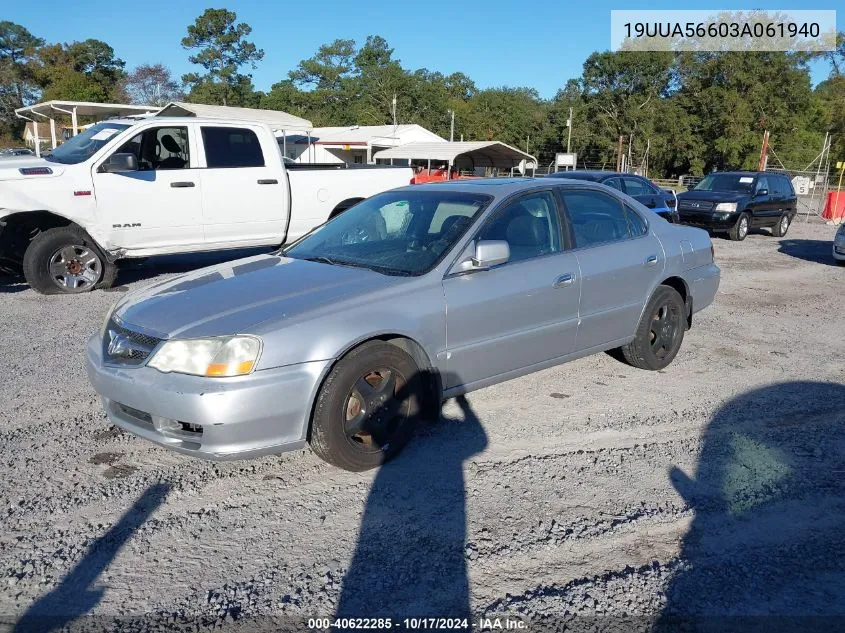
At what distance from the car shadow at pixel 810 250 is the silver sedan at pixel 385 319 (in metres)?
9.89

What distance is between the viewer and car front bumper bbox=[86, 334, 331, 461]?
10.9 feet

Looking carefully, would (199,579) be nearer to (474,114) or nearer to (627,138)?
(627,138)

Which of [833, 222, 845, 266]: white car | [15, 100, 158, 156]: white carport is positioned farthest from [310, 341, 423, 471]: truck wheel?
[15, 100, 158, 156]: white carport

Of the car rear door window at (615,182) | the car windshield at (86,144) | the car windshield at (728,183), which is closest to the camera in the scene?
the car windshield at (86,144)

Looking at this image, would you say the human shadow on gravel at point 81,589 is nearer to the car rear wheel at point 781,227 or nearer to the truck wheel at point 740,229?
the truck wheel at point 740,229

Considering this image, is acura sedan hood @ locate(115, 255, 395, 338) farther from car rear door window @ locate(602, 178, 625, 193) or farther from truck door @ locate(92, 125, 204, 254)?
car rear door window @ locate(602, 178, 625, 193)

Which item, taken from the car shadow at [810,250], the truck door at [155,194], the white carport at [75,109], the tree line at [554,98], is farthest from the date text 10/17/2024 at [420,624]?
the tree line at [554,98]

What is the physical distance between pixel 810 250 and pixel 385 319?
1448 cm

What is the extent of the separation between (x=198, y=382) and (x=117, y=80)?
282ft

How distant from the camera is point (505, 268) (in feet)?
14.5

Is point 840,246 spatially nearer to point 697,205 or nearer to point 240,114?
point 697,205

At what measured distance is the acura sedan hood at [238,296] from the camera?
11.6ft

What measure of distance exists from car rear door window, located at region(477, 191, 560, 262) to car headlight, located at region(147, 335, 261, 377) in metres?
1.69

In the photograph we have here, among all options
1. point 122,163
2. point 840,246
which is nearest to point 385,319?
point 122,163
